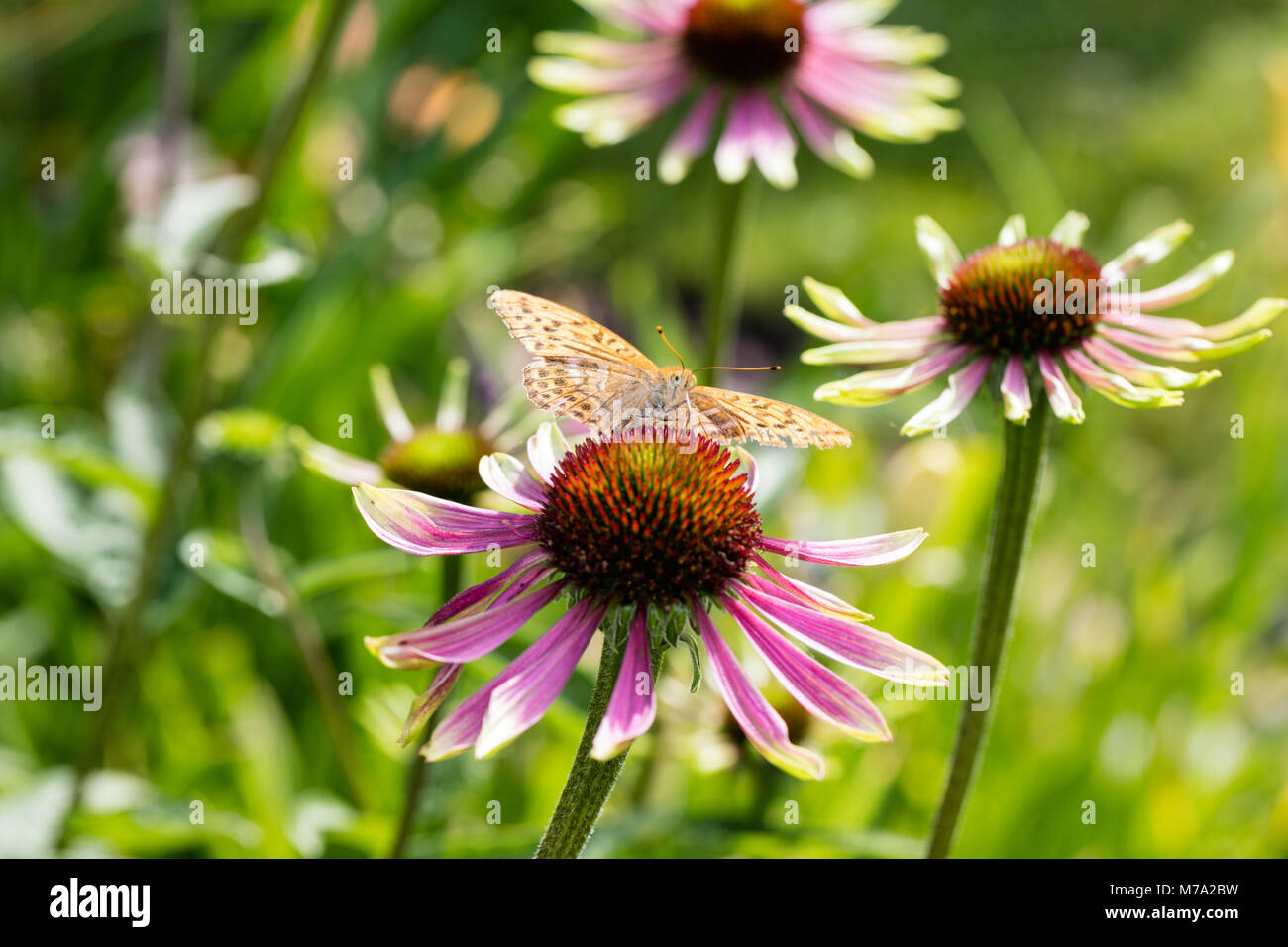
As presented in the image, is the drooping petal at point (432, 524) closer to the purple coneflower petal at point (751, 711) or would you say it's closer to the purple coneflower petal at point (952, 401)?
the purple coneflower petal at point (751, 711)

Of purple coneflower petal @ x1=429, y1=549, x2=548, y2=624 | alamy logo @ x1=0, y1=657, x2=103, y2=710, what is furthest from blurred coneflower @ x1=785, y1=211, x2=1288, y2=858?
alamy logo @ x1=0, y1=657, x2=103, y2=710

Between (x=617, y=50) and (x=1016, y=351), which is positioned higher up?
(x=617, y=50)

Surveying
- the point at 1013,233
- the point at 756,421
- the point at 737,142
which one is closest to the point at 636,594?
the point at 756,421

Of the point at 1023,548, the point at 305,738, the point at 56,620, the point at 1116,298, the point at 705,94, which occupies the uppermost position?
the point at 705,94

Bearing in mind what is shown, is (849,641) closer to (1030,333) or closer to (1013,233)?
(1030,333)

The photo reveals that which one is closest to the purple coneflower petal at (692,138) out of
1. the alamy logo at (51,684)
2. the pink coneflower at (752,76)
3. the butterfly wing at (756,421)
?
the pink coneflower at (752,76)
